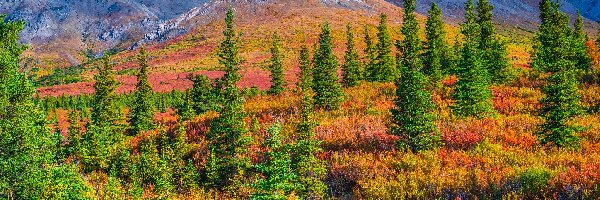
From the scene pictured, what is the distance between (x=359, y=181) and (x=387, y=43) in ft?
111

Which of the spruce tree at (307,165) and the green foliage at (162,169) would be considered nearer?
the spruce tree at (307,165)

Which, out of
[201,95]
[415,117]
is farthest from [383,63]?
[415,117]

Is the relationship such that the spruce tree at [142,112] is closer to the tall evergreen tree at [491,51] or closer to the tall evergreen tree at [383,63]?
the tall evergreen tree at [383,63]

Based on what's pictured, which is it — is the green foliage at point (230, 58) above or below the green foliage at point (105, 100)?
above

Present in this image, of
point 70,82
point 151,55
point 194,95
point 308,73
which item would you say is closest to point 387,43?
point 308,73

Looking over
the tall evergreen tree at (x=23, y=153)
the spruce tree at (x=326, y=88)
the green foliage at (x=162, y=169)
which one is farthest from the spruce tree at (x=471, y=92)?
the tall evergreen tree at (x=23, y=153)

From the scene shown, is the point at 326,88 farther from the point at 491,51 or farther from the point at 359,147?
the point at 491,51

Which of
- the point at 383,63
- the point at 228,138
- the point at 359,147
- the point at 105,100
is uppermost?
the point at 383,63

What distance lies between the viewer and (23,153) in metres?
12.7

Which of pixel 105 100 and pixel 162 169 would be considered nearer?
pixel 162 169

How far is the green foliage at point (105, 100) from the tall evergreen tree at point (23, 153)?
59.9 feet

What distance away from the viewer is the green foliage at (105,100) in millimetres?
31353

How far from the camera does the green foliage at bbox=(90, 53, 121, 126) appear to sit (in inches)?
1234

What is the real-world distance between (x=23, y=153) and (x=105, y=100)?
20824mm
